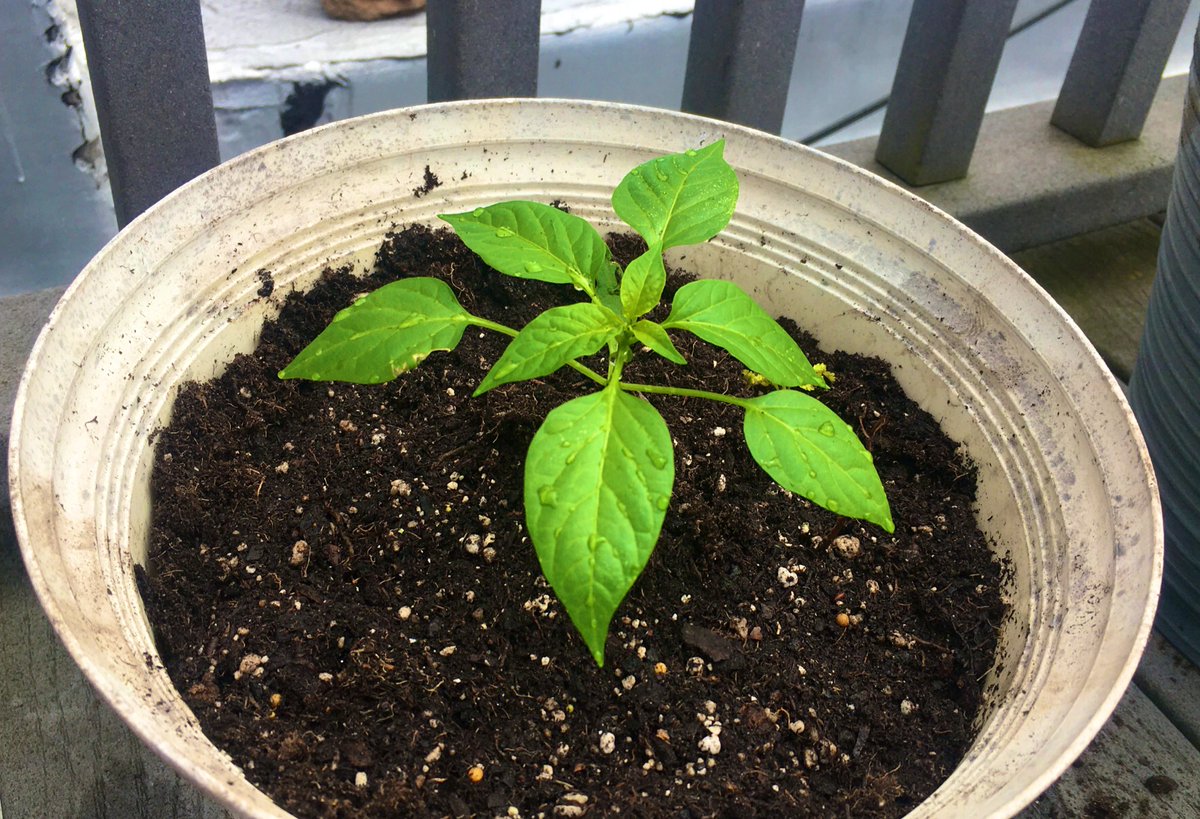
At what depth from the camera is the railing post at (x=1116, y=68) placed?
74.5 inches

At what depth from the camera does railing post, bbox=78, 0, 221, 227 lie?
126cm

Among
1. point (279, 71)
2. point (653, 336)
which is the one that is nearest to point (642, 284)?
point (653, 336)

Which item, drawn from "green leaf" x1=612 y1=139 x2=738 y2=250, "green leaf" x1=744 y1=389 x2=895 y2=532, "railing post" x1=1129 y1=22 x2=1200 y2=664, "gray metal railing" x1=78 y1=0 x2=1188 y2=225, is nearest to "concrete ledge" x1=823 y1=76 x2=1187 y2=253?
"gray metal railing" x1=78 y1=0 x2=1188 y2=225

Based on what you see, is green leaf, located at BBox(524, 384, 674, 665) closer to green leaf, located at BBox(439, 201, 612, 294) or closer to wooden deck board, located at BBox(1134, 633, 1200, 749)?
green leaf, located at BBox(439, 201, 612, 294)

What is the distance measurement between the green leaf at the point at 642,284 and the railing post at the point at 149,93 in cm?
77

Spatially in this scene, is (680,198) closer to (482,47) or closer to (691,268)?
(691,268)

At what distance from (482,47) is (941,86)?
87cm

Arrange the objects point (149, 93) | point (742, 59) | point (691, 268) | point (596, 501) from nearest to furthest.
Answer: point (596, 501), point (691, 268), point (149, 93), point (742, 59)

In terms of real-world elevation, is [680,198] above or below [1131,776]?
above

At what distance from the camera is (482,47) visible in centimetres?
144

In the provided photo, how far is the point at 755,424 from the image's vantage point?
85 centimetres

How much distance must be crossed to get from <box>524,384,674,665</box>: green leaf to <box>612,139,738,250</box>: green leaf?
240 mm

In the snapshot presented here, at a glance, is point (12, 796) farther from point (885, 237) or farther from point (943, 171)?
point (943, 171)

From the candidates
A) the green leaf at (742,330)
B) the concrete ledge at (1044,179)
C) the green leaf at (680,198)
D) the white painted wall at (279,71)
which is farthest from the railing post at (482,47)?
the concrete ledge at (1044,179)
